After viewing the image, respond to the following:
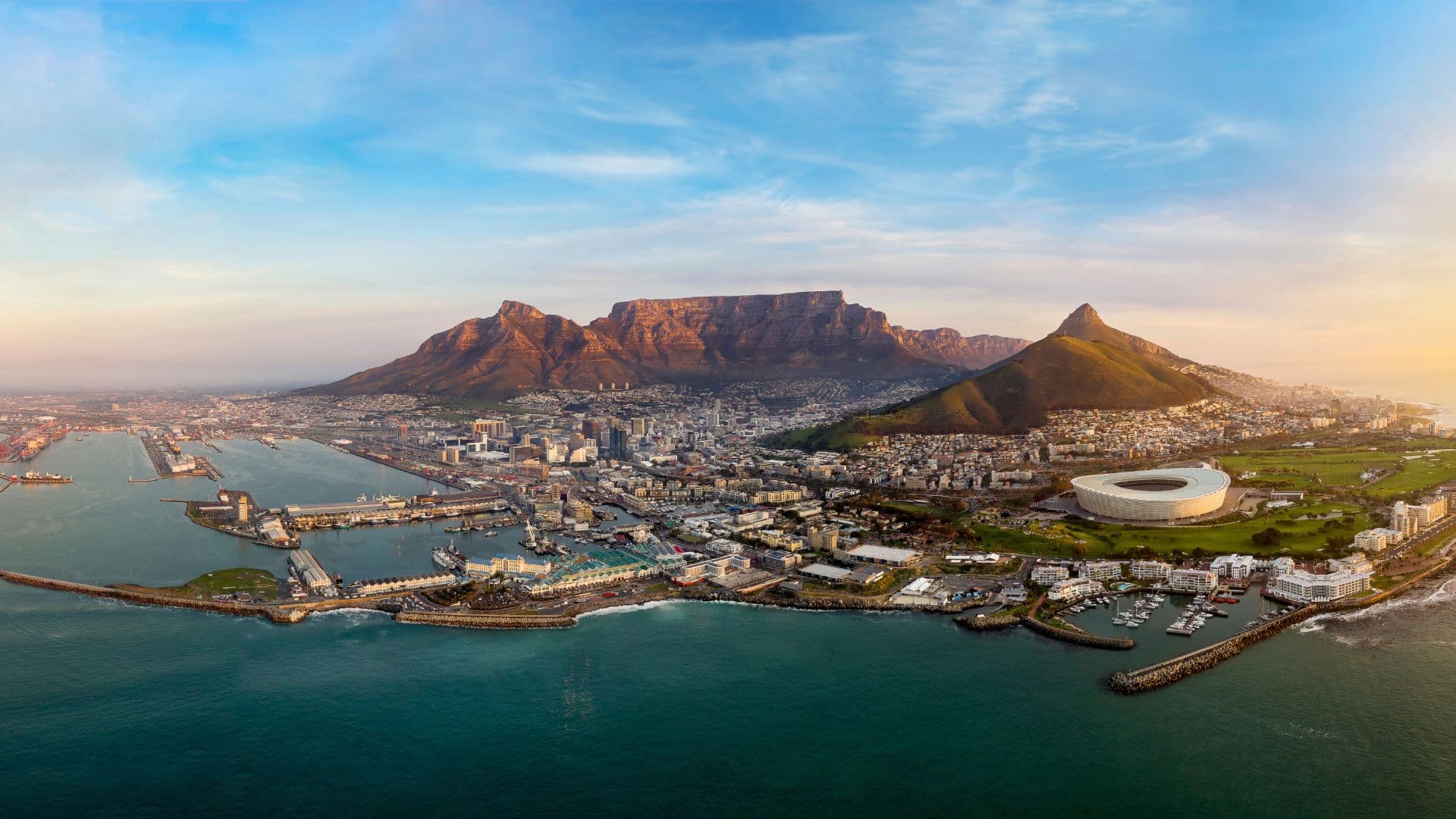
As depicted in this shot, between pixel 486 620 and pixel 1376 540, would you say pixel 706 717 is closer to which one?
pixel 486 620

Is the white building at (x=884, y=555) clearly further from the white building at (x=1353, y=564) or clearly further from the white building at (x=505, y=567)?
the white building at (x=1353, y=564)

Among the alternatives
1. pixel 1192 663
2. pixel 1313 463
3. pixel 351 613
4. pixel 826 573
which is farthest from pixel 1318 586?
pixel 351 613

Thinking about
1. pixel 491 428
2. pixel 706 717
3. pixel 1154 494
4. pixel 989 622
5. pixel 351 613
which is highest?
pixel 491 428

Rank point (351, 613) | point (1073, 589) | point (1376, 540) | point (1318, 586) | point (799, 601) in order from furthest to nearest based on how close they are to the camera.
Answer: point (1376, 540) < point (799, 601) < point (1073, 589) < point (351, 613) < point (1318, 586)

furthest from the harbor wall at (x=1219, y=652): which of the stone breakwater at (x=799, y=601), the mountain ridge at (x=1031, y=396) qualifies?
the mountain ridge at (x=1031, y=396)

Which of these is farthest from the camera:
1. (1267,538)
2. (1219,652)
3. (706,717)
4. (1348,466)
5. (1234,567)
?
(1348,466)

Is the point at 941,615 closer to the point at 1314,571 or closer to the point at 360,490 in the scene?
the point at 1314,571

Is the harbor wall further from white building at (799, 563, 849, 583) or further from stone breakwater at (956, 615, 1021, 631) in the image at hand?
white building at (799, 563, 849, 583)
